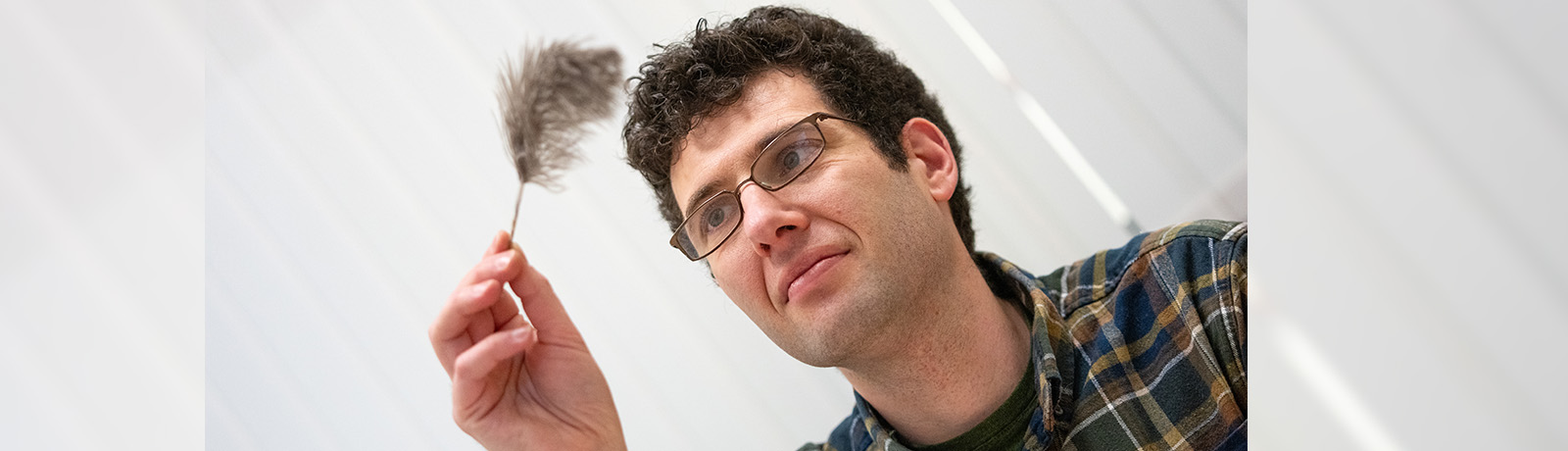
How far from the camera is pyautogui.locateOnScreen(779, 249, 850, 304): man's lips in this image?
1.50 metres

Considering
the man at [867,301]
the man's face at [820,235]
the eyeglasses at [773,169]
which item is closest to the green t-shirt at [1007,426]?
the man at [867,301]

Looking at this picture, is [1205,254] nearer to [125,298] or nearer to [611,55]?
[611,55]

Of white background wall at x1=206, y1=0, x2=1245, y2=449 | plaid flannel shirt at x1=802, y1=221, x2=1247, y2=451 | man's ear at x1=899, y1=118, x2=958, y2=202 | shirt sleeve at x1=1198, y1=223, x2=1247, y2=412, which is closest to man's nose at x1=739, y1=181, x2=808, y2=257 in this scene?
man's ear at x1=899, y1=118, x2=958, y2=202

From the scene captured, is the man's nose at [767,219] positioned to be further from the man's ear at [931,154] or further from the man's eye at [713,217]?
the man's ear at [931,154]

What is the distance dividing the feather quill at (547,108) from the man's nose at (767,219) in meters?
0.26

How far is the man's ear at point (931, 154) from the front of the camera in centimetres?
171

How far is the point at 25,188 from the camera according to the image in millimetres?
2150

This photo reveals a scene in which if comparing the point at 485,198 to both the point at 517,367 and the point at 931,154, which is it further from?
the point at 931,154

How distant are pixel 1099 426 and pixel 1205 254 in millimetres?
322

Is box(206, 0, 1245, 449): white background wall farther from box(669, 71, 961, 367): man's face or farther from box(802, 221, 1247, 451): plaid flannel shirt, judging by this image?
box(669, 71, 961, 367): man's face

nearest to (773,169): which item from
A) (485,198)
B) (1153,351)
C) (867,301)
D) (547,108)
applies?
(867,301)

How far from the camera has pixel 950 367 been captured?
1.59m

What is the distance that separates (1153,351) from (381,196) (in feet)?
5.46

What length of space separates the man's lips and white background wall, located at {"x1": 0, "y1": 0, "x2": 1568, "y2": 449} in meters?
0.50
